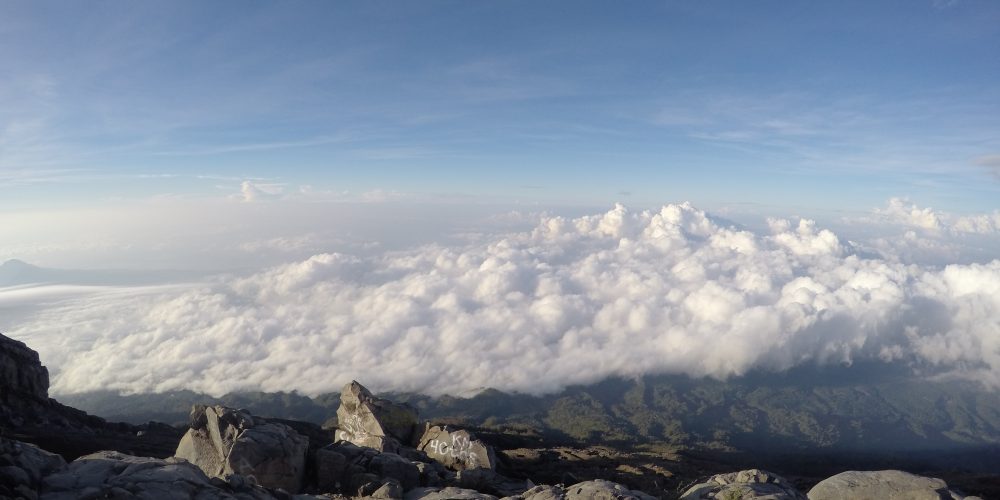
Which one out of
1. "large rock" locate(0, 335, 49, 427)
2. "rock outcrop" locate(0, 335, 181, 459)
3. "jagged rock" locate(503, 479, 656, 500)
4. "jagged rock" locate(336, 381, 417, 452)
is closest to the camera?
"jagged rock" locate(503, 479, 656, 500)

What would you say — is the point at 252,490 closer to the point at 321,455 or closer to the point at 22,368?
the point at 321,455

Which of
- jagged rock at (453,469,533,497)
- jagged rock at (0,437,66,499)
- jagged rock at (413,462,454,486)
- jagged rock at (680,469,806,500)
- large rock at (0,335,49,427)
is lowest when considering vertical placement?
jagged rock at (453,469,533,497)

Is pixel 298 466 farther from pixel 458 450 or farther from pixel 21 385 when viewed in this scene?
pixel 21 385

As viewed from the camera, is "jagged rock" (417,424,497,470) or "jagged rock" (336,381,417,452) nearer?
"jagged rock" (417,424,497,470)

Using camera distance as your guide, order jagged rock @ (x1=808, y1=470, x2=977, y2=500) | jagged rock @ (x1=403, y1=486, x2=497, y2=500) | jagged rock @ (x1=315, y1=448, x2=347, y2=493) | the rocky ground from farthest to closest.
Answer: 1. jagged rock @ (x1=315, y1=448, x2=347, y2=493)
2. jagged rock @ (x1=403, y1=486, x2=497, y2=500)
3. jagged rock @ (x1=808, y1=470, x2=977, y2=500)
4. the rocky ground

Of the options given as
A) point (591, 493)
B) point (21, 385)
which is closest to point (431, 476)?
point (591, 493)

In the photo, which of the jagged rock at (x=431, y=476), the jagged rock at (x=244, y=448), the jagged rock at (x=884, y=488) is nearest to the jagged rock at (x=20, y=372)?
the jagged rock at (x=244, y=448)

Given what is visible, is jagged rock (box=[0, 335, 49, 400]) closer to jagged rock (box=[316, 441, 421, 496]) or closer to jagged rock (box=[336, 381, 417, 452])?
jagged rock (box=[336, 381, 417, 452])

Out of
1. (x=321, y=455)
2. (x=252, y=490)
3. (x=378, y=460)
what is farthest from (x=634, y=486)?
(x=252, y=490)

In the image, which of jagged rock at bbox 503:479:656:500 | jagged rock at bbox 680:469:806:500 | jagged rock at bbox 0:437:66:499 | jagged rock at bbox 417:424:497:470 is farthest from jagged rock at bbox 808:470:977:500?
jagged rock at bbox 0:437:66:499
